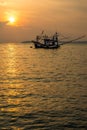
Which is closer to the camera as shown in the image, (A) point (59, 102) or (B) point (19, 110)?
(B) point (19, 110)

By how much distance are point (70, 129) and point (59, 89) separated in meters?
13.1

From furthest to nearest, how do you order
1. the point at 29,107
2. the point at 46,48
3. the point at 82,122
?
1. the point at 46,48
2. the point at 29,107
3. the point at 82,122

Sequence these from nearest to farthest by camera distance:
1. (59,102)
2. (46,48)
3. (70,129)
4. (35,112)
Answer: (70,129)
(35,112)
(59,102)
(46,48)

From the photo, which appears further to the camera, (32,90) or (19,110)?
(32,90)

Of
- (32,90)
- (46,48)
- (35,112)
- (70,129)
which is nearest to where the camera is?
(70,129)

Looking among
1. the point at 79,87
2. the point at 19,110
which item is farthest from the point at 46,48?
the point at 19,110

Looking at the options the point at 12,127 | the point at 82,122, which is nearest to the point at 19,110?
the point at 12,127

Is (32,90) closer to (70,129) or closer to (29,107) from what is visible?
(29,107)

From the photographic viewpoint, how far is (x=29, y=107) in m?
23.0

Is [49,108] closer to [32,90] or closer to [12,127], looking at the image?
[12,127]

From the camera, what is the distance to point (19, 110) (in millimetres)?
22156

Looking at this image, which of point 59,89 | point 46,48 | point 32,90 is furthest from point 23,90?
point 46,48

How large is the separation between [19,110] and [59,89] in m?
9.61

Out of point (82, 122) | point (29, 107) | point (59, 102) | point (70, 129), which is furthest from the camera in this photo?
point (59, 102)
